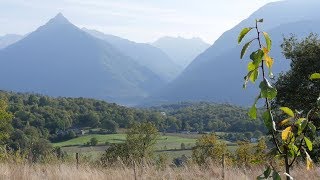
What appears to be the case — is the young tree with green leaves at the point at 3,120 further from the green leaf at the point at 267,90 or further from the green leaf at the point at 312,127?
the green leaf at the point at 267,90

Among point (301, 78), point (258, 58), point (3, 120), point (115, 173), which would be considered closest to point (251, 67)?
point (258, 58)

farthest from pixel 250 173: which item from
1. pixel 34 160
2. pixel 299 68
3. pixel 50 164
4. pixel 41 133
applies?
pixel 41 133

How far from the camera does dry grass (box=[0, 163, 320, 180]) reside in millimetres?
7172

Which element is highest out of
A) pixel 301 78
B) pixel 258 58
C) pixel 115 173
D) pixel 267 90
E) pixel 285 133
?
pixel 258 58

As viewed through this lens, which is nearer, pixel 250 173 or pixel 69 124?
pixel 250 173

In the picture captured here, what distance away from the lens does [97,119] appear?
9406 cm

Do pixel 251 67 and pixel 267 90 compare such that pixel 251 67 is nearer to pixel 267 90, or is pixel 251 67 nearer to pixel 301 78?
pixel 267 90

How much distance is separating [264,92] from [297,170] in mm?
7040

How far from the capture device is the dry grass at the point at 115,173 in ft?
23.5

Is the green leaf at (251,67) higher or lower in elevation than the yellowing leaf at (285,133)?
higher

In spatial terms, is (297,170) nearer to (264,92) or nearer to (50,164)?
(50,164)

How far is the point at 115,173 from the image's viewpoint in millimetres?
7453

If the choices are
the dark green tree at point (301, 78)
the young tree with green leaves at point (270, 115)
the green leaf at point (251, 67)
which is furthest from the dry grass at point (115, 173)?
the dark green tree at point (301, 78)

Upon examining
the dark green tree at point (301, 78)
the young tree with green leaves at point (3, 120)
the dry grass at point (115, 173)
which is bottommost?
the young tree with green leaves at point (3, 120)
